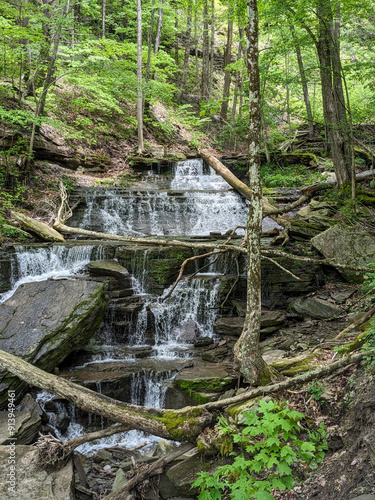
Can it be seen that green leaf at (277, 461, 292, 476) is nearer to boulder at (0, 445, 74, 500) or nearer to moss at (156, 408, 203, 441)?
moss at (156, 408, 203, 441)

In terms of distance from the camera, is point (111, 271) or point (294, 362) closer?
point (294, 362)

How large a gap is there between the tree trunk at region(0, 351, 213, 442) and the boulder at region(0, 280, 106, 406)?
1592 millimetres

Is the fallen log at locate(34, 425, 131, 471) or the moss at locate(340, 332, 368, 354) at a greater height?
the moss at locate(340, 332, 368, 354)

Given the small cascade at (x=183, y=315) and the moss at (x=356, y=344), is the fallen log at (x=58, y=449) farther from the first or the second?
the small cascade at (x=183, y=315)

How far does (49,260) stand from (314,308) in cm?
677

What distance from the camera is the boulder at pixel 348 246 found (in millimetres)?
7711

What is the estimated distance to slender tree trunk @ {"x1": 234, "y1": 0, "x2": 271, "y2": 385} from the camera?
166 inches

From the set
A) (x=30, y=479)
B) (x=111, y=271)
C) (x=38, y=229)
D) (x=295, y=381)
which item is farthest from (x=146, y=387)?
(x=38, y=229)

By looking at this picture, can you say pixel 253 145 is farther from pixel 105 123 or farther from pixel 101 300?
pixel 105 123

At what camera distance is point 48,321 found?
269 inches

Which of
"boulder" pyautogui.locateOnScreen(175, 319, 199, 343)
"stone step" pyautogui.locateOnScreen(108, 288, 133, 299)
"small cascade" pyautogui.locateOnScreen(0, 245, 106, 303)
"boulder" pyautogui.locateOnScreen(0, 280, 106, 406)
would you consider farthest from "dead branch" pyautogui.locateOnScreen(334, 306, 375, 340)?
"small cascade" pyautogui.locateOnScreen(0, 245, 106, 303)

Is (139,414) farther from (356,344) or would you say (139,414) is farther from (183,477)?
(356,344)

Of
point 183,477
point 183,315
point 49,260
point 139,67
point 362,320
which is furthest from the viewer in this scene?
point 139,67

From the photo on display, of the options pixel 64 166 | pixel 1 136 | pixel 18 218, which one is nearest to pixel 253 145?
pixel 18 218
